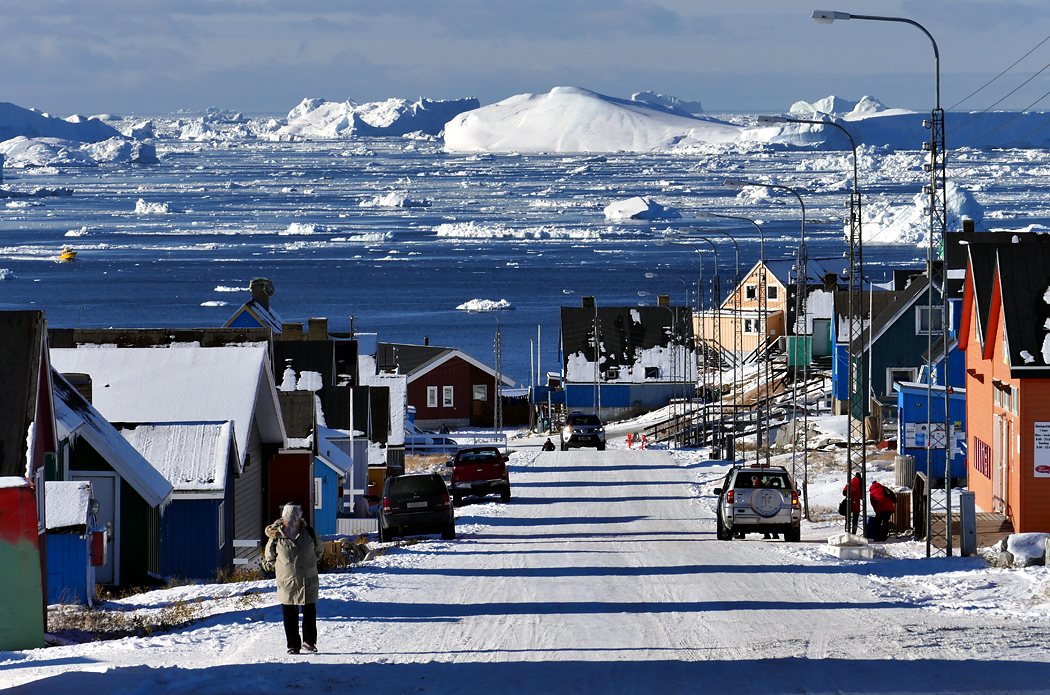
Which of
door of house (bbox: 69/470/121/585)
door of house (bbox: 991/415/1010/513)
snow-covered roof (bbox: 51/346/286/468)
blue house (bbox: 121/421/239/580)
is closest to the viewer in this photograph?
door of house (bbox: 69/470/121/585)

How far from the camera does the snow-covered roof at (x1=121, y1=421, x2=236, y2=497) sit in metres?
24.3

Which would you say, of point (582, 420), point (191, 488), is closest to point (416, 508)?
point (191, 488)

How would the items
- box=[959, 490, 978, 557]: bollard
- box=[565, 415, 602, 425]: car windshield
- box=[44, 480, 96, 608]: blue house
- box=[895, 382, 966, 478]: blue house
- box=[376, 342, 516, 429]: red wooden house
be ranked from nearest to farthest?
box=[44, 480, 96, 608]: blue house < box=[959, 490, 978, 557]: bollard < box=[895, 382, 966, 478]: blue house < box=[565, 415, 602, 425]: car windshield < box=[376, 342, 516, 429]: red wooden house

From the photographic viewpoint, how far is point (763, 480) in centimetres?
2495

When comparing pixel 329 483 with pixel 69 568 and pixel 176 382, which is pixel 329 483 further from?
pixel 69 568

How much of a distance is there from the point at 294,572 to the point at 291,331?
4822 cm

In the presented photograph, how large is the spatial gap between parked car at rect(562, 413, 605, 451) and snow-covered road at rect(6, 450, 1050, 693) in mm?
36411

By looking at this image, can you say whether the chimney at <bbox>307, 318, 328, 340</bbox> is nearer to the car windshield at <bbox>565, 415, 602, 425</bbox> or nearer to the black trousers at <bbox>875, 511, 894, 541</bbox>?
the car windshield at <bbox>565, 415, 602, 425</bbox>

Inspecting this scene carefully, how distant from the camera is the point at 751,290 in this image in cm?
9869

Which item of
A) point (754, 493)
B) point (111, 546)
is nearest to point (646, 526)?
point (754, 493)

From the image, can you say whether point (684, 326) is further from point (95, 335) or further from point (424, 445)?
point (95, 335)

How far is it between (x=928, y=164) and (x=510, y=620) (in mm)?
11463

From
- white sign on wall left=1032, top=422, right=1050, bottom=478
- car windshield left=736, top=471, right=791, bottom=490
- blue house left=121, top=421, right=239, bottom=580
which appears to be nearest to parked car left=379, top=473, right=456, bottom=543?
blue house left=121, top=421, right=239, bottom=580

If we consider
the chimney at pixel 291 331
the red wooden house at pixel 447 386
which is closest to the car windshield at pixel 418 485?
the chimney at pixel 291 331
